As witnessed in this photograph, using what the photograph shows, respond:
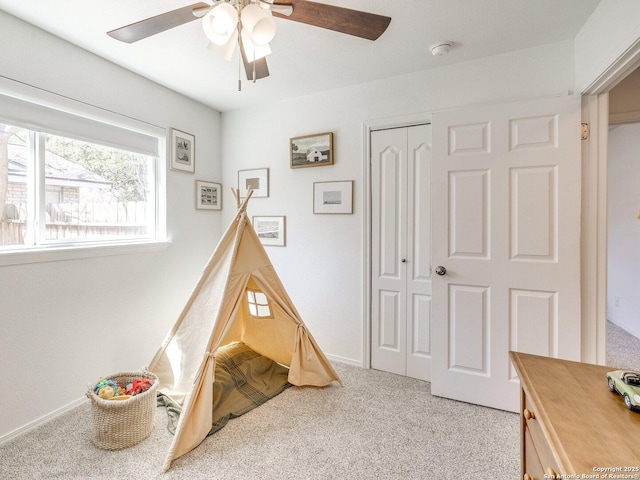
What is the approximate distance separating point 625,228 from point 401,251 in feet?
10.1

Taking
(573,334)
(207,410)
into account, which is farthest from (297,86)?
(573,334)

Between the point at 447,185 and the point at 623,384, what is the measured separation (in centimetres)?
160

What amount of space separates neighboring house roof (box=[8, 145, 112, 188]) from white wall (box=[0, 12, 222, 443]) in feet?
1.42

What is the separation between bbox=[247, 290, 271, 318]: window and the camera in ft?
8.85

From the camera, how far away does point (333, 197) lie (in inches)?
116

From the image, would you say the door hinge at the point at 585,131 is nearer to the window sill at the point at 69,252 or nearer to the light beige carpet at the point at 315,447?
the light beige carpet at the point at 315,447

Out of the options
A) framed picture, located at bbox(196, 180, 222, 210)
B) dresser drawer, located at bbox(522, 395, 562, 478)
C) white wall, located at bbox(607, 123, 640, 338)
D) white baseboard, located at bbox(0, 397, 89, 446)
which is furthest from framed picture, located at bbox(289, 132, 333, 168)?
white wall, located at bbox(607, 123, 640, 338)

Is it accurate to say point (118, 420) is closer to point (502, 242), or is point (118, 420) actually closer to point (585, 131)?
point (502, 242)

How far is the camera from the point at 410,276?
106 inches

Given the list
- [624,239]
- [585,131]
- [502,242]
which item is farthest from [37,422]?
[624,239]

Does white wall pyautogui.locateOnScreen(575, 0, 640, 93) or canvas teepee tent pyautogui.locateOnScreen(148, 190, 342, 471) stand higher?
white wall pyautogui.locateOnScreen(575, 0, 640, 93)

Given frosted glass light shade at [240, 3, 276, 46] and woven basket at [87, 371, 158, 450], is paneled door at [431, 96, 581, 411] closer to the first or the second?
frosted glass light shade at [240, 3, 276, 46]

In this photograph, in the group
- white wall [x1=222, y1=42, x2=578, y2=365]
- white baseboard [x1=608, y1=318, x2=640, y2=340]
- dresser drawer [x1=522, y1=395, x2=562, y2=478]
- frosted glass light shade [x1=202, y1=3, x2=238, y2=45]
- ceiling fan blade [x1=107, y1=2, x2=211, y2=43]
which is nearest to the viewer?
dresser drawer [x1=522, y1=395, x2=562, y2=478]

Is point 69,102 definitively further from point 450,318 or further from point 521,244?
point 521,244
